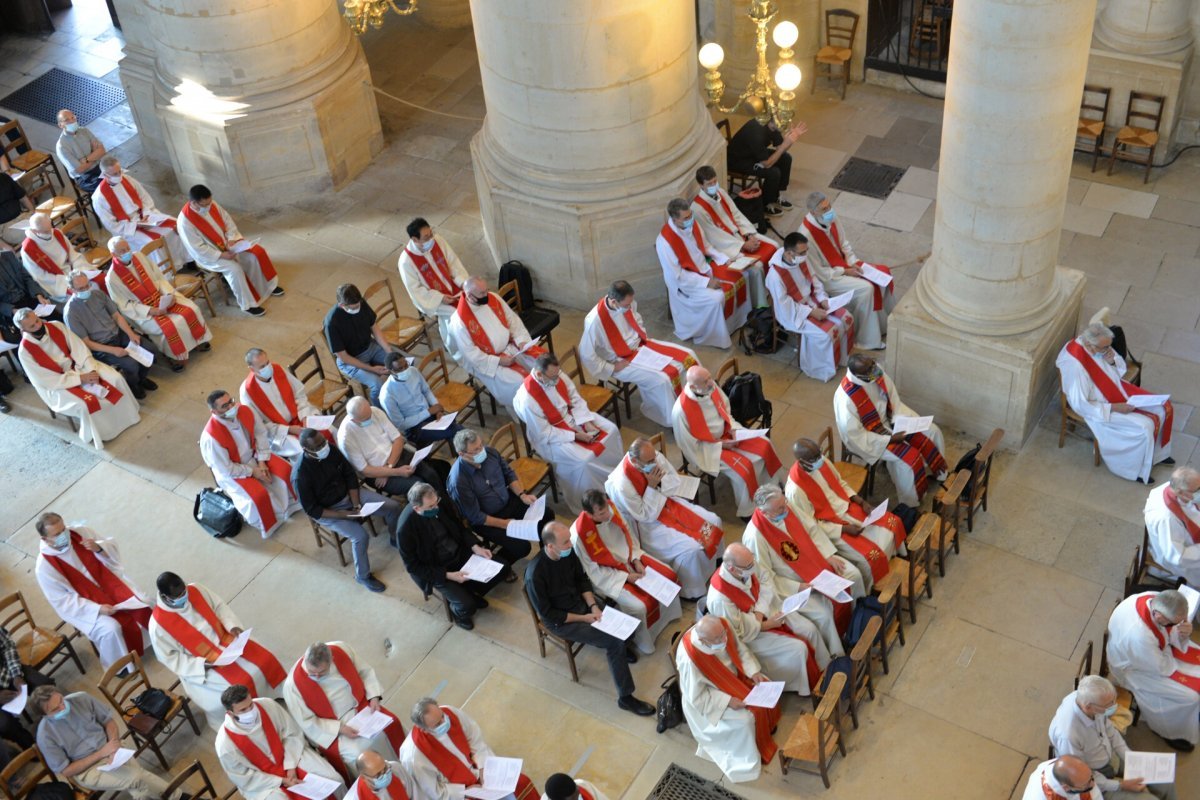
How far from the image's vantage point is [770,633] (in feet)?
31.5

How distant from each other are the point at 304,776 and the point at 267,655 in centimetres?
128

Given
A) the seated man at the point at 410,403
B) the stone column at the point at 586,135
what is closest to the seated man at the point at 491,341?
the seated man at the point at 410,403

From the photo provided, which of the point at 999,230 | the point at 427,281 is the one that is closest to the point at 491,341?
the point at 427,281

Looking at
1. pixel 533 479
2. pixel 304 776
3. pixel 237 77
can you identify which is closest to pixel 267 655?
pixel 304 776

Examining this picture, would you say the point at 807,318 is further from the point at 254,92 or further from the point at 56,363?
the point at 56,363

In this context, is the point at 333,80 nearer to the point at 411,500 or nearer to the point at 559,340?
the point at 559,340

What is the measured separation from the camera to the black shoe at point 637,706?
390 inches

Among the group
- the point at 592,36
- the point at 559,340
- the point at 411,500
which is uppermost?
the point at 592,36

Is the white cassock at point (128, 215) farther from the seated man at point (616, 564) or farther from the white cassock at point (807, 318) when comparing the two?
the seated man at point (616, 564)

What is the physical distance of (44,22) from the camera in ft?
63.5

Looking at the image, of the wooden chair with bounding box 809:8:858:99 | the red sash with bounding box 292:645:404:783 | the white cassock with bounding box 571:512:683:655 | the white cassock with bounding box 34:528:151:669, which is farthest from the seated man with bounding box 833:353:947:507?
the wooden chair with bounding box 809:8:858:99

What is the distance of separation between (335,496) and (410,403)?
1101 millimetres

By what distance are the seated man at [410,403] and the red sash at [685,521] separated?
199 centimetres

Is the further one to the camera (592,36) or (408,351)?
(408,351)
